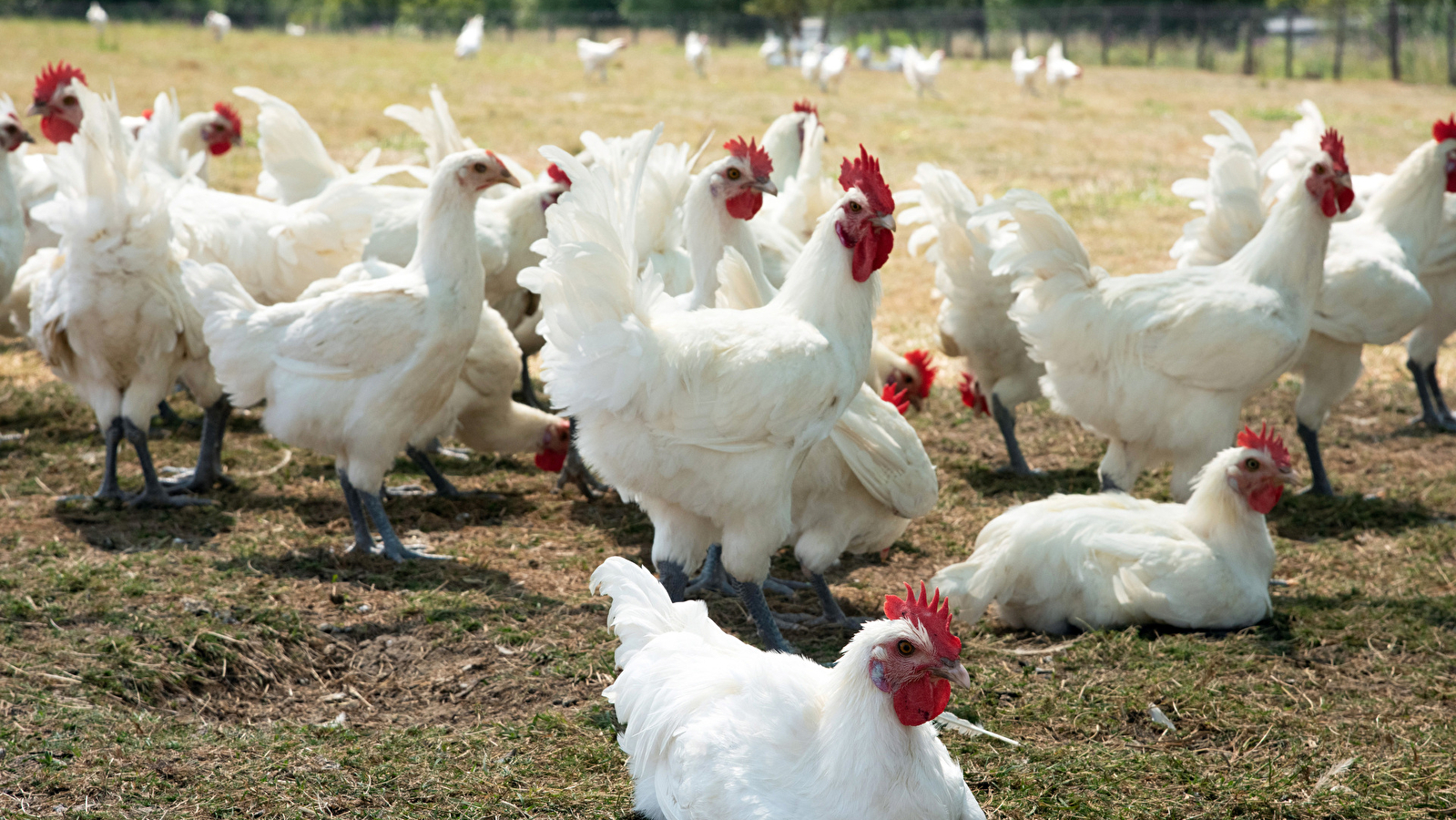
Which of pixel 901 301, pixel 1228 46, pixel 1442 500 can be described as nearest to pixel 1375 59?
pixel 1228 46

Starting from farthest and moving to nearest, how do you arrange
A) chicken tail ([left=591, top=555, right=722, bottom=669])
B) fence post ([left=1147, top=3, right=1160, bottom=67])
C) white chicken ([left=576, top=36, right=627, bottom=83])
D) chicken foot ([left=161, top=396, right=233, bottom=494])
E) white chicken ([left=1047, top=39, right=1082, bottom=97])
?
fence post ([left=1147, top=3, right=1160, bottom=67]) → white chicken ([left=1047, top=39, right=1082, bottom=97]) → white chicken ([left=576, top=36, right=627, bottom=83]) → chicken foot ([left=161, top=396, right=233, bottom=494]) → chicken tail ([left=591, top=555, right=722, bottom=669])

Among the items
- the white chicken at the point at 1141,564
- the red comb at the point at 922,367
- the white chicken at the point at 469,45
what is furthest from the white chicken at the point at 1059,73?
the white chicken at the point at 1141,564

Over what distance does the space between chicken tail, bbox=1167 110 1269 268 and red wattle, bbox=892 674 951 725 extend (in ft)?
15.7

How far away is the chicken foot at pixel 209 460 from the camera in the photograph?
6203mm

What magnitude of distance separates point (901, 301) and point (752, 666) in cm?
796

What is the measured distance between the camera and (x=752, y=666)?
3.17 m

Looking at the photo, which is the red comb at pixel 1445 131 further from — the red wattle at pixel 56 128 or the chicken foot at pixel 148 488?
the red wattle at pixel 56 128

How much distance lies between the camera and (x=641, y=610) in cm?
341

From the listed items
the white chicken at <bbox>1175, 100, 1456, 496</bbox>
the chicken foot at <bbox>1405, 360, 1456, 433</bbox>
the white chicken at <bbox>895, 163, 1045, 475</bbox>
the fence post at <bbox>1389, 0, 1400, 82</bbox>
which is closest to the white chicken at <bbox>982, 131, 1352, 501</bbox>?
the white chicken at <bbox>1175, 100, 1456, 496</bbox>

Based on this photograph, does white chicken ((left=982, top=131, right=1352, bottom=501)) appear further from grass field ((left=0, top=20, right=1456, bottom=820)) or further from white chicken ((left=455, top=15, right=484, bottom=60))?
white chicken ((left=455, top=15, right=484, bottom=60))

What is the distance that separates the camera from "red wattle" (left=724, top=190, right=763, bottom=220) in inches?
200

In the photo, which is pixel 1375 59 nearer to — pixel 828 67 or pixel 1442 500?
pixel 828 67

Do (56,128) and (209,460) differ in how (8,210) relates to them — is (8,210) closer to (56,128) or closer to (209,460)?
(56,128)

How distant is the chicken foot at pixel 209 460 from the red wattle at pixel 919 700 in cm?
459
